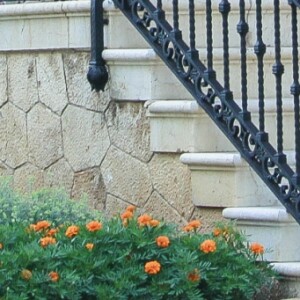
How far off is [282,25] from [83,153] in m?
1.27

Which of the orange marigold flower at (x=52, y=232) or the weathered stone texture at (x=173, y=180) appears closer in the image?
the orange marigold flower at (x=52, y=232)

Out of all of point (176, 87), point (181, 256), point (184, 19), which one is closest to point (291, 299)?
point (181, 256)

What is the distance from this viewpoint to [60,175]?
6.59 m

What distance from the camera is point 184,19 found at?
6.43 meters

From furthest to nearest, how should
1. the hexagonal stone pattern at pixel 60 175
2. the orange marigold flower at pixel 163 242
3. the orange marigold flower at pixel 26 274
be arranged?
the hexagonal stone pattern at pixel 60 175 → the orange marigold flower at pixel 163 242 → the orange marigold flower at pixel 26 274

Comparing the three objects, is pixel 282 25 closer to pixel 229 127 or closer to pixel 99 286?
pixel 229 127

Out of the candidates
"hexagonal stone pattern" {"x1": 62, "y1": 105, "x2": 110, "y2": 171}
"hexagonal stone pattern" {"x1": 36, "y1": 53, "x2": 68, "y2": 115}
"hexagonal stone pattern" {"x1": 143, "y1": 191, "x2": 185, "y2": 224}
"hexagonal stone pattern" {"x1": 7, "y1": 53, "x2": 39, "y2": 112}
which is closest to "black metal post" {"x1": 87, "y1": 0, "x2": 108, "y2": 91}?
"hexagonal stone pattern" {"x1": 62, "y1": 105, "x2": 110, "y2": 171}

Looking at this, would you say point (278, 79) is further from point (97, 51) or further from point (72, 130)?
point (72, 130)

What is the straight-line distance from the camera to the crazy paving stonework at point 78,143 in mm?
6031

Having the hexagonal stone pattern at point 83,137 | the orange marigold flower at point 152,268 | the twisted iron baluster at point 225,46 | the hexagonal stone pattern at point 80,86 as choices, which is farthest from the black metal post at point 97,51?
the orange marigold flower at point 152,268

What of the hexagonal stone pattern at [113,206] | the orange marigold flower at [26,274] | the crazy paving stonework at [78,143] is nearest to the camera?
the orange marigold flower at [26,274]

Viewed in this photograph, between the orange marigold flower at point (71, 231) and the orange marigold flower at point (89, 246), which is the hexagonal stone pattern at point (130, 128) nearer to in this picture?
the orange marigold flower at point (71, 231)

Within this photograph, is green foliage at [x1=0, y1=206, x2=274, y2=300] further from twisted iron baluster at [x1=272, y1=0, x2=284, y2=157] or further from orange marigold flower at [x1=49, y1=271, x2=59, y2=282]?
twisted iron baluster at [x1=272, y1=0, x2=284, y2=157]

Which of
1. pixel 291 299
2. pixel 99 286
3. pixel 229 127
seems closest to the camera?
pixel 99 286
